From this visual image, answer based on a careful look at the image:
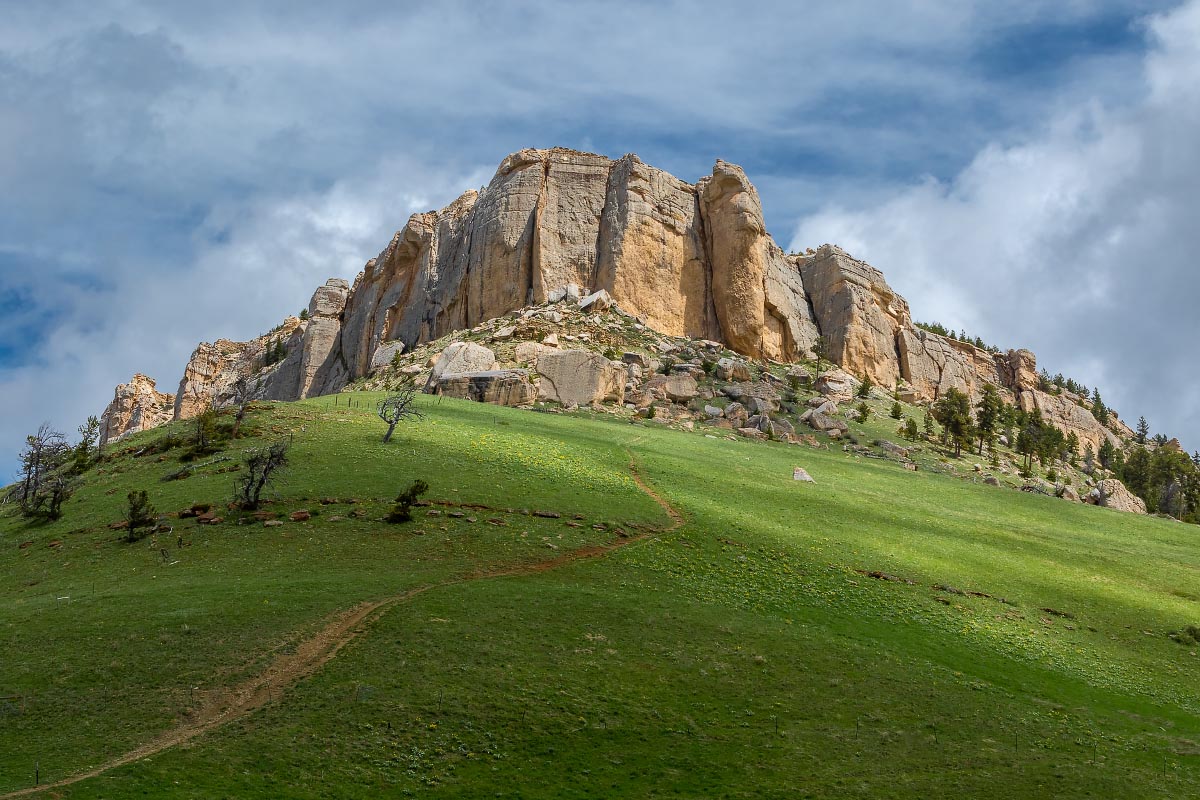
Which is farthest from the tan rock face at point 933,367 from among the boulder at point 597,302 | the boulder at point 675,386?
the boulder at point 675,386

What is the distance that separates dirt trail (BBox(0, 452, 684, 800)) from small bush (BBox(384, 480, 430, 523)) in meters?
7.17

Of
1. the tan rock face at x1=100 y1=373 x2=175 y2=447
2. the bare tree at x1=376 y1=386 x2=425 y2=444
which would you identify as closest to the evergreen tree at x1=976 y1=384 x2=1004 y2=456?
the bare tree at x1=376 y1=386 x2=425 y2=444

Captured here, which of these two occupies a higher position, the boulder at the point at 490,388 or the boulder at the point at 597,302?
the boulder at the point at 597,302

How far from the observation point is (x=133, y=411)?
152m

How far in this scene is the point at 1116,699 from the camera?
107ft

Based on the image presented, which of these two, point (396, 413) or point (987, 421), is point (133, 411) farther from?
point (987, 421)

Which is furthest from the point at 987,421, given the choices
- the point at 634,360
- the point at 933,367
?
the point at 933,367

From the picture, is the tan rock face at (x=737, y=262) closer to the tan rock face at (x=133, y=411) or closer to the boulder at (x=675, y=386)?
the boulder at (x=675, y=386)

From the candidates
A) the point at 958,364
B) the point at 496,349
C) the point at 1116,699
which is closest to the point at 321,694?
the point at 1116,699

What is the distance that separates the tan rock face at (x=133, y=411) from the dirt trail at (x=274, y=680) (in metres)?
133

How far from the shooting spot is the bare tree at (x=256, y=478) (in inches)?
1720

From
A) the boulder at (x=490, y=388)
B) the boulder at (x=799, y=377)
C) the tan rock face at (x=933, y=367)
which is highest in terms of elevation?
the tan rock face at (x=933, y=367)

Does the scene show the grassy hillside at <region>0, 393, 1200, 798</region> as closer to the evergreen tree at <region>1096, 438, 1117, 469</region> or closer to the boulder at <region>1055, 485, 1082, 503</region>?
the boulder at <region>1055, 485, 1082, 503</region>

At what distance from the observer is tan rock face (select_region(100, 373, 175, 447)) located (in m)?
150
